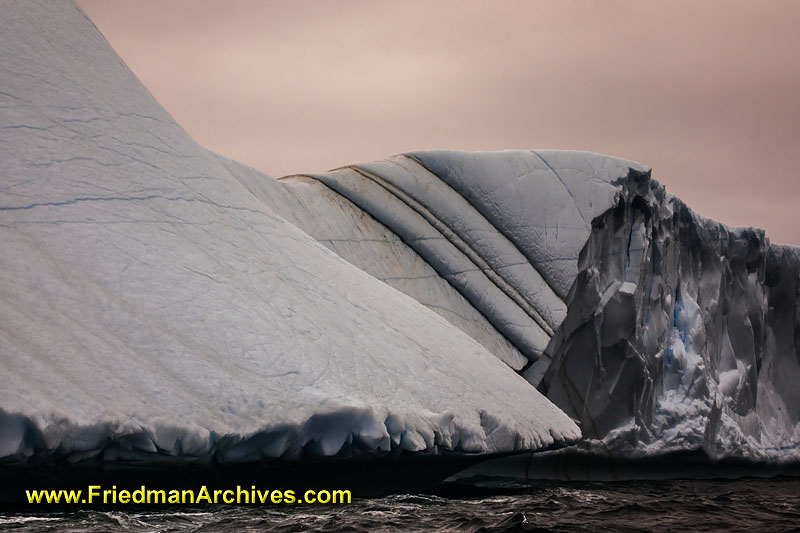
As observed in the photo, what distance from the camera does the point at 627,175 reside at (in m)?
9.48

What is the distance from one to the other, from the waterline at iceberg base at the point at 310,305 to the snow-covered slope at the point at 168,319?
0.05 feet

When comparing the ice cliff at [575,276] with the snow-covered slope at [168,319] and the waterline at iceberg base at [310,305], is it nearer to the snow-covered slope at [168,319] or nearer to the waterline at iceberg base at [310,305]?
the waterline at iceberg base at [310,305]

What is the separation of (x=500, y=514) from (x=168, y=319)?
230 cm

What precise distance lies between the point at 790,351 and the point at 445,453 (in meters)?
9.92

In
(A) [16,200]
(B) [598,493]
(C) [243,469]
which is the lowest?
(B) [598,493]

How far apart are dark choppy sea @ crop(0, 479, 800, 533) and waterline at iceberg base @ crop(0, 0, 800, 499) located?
20 centimetres

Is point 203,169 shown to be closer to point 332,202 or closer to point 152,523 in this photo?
point 152,523

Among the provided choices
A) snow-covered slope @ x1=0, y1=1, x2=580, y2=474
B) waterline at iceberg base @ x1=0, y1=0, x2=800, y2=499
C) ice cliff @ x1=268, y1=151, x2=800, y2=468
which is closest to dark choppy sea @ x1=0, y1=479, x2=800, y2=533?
waterline at iceberg base @ x1=0, y1=0, x2=800, y2=499

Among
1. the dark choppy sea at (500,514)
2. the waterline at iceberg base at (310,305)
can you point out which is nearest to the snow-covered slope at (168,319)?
the waterline at iceberg base at (310,305)

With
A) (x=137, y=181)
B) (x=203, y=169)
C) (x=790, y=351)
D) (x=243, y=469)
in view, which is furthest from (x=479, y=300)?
(x=790, y=351)

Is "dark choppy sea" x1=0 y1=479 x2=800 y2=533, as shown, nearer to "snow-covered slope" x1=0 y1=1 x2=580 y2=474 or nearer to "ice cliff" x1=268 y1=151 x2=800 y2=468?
"snow-covered slope" x1=0 y1=1 x2=580 y2=474

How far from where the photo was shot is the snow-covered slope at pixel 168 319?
3240mm

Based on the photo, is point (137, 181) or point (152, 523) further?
point (137, 181)

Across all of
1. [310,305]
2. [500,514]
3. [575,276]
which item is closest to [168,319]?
[310,305]
